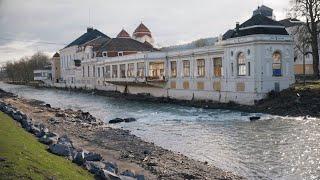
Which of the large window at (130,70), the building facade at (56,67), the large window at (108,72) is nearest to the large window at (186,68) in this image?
the large window at (130,70)

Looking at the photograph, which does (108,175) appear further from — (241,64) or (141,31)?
(141,31)

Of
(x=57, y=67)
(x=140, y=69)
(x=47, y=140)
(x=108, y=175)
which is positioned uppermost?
(x=57, y=67)

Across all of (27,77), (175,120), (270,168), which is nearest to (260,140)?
(270,168)

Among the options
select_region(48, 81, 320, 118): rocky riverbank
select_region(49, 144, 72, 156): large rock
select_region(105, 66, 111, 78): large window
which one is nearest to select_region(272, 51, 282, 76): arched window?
select_region(48, 81, 320, 118): rocky riverbank

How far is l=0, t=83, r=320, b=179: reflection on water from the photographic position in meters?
19.3

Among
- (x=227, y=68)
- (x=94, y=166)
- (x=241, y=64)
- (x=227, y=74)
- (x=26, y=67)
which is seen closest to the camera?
(x=94, y=166)

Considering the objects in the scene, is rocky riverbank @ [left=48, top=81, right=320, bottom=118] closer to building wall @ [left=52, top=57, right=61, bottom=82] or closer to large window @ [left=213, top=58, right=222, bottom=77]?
large window @ [left=213, top=58, right=222, bottom=77]

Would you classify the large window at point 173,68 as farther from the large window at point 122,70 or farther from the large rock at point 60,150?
the large rock at point 60,150

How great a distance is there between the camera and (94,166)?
14789 mm

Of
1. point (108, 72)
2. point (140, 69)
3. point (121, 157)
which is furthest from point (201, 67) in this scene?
point (121, 157)

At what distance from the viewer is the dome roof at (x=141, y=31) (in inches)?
4279

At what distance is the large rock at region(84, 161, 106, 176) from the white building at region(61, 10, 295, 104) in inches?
1216

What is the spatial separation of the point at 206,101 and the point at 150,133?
2122 centimetres

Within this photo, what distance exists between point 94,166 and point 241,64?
113ft
